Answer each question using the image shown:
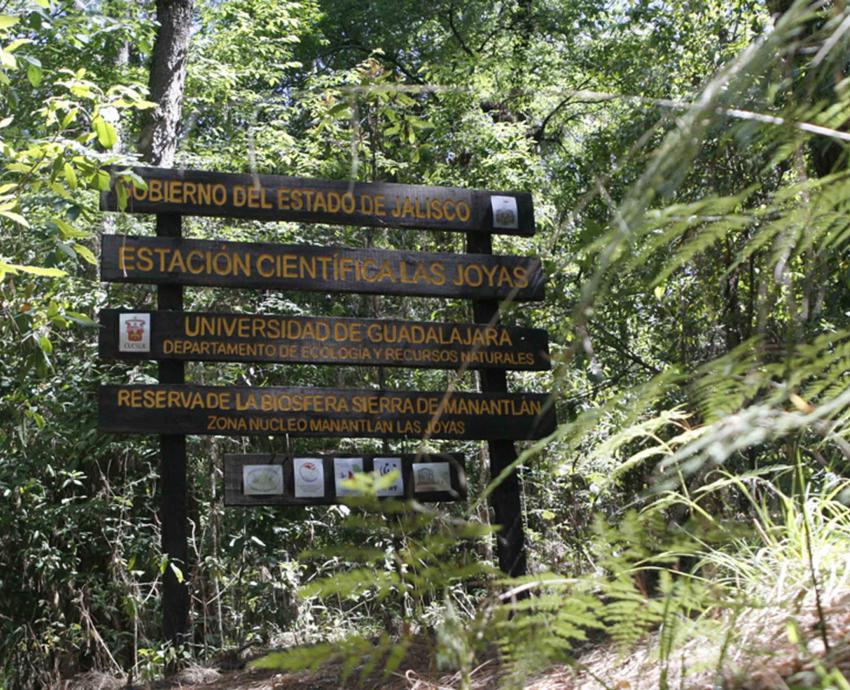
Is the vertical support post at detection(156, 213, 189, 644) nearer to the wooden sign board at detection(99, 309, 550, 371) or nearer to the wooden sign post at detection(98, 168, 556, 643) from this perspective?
the wooden sign post at detection(98, 168, 556, 643)

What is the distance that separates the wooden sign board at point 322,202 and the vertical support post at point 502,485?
147 millimetres

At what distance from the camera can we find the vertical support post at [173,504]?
599 centimetres

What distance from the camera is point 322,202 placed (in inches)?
262

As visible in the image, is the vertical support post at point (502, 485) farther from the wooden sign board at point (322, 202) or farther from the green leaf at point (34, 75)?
the green leaf at point (34, 75)

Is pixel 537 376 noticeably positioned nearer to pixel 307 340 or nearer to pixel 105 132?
pixel 307 340

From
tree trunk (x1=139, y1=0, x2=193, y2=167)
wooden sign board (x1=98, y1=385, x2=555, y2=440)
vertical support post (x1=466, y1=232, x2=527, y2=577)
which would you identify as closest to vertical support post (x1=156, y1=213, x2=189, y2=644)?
wooden sign board (x1=98, y1=385, x2=555, y2=440)

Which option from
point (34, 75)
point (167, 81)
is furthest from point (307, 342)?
point (167, 81)

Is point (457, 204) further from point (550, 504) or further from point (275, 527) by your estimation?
point (550, 504)

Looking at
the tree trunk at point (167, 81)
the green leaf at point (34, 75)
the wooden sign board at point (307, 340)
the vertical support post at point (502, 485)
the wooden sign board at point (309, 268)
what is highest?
the tree trunk at point (167, 81)

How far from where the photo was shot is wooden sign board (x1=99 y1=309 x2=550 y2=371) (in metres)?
6.23

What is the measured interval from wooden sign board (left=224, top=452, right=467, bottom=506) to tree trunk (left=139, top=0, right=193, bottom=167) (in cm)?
499

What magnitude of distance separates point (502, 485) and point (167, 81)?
20.4 ft

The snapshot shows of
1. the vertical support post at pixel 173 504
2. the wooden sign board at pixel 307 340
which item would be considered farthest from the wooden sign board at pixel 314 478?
the wooden sign board at pixel 307 340

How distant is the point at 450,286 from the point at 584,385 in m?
5.04
